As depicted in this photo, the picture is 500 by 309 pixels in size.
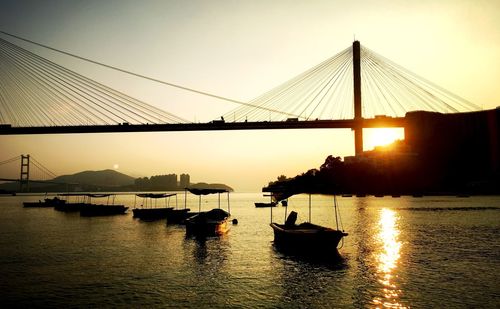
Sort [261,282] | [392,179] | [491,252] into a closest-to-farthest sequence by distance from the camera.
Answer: [261,282] < [491,252] < [392,179]

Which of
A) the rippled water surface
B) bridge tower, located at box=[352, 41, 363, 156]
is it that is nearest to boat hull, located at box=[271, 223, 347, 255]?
the rippled water surface

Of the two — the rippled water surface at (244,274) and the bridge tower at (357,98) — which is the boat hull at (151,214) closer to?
the rippled water surface at (244,274)

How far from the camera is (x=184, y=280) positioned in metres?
16.9

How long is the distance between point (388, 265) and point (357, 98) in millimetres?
48692

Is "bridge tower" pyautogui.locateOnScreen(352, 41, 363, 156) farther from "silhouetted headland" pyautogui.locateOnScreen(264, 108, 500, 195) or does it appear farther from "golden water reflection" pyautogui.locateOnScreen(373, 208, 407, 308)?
"silhouetted headland" pyautogui.locateOnScreen(264, 108, 500, 195)

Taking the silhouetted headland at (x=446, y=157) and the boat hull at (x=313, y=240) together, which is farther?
the silhouetted headland at (x=446, y=157)

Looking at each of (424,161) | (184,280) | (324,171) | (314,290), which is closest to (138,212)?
(184,280)

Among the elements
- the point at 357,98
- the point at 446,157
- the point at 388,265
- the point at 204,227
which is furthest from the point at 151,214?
the point at 446,157

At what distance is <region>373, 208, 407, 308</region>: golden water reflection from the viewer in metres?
13.5

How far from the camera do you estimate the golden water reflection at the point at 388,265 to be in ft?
44.4

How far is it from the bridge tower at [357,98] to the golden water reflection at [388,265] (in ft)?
86.3

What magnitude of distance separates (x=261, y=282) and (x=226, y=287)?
1.72m

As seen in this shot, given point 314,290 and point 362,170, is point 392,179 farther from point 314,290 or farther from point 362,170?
point 314,290

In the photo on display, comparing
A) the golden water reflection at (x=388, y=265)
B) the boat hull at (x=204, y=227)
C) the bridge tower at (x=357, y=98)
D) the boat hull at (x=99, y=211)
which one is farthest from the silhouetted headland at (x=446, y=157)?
the boat hull at (x=204, y=227)
